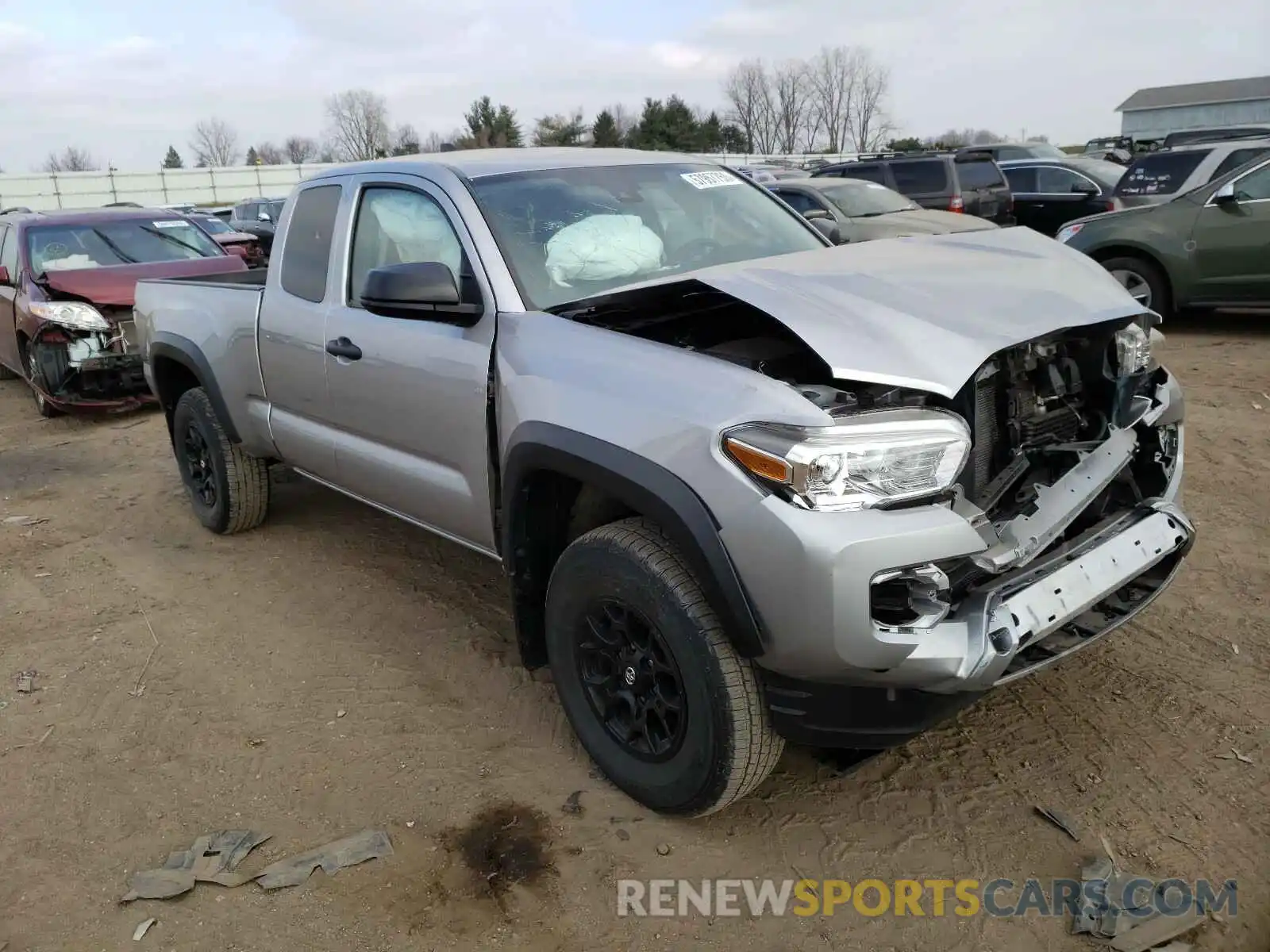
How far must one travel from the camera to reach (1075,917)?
2422 millimetres

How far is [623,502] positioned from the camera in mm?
2705

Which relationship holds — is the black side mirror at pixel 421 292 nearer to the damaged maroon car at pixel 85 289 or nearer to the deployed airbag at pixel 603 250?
the deployed airbag at pixel 603 250

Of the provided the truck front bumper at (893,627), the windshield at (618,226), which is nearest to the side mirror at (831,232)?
the windshield at (618,226)

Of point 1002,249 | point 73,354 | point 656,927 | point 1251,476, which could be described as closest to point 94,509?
point 73,354

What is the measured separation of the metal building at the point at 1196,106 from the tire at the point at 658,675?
6423 cm

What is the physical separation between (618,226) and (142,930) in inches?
105

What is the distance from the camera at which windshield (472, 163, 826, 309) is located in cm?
332

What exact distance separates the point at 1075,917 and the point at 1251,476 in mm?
3640

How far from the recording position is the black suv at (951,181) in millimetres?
13281

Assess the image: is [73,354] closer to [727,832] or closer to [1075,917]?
[727,832]

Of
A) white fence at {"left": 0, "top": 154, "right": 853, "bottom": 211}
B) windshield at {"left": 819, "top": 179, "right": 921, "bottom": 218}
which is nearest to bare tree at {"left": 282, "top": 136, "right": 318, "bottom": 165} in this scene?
white fence at {"left": 0, "top": 154, "right": 853, "bottom": 211}

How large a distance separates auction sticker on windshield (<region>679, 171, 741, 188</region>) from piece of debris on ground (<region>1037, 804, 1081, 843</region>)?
2.61m

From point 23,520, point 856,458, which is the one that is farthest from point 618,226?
point 23,520

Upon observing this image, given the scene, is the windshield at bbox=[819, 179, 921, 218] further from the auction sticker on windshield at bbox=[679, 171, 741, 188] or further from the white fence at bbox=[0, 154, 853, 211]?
the white fence at bbox=[0, 154, 853, 211]
